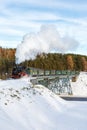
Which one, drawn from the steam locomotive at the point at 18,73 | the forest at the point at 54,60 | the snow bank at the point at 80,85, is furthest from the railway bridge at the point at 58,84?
the forest at the point at 54,60

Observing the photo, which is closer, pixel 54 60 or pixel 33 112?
pixel 33 112

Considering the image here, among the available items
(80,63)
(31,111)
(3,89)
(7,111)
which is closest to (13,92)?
(3,89)

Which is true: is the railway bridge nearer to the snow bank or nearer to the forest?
the snow bank

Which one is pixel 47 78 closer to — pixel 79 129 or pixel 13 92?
pixel 13 92

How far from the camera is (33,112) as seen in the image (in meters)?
31.6

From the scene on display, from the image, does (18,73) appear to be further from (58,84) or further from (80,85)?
(80,85)

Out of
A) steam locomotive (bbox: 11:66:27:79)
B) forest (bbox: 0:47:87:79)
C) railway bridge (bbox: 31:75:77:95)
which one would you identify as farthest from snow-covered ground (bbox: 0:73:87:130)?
forest (bbox: 0:47:87:79)

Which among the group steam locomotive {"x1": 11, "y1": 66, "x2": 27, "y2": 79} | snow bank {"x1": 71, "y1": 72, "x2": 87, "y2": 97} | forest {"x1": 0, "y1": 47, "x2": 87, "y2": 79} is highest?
forest {"x1": 0, "y1": 47, "x2": 87, "y2": 79}

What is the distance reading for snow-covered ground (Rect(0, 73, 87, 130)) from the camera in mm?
27000

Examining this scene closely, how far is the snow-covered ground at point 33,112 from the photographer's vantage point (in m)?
27.0

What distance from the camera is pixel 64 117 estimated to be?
33.4 m

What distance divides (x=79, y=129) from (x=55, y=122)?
2.95 meters

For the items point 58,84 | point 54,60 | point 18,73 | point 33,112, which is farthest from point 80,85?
point 33,112

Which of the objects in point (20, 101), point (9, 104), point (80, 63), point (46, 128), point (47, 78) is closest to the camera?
point (46, 128)
